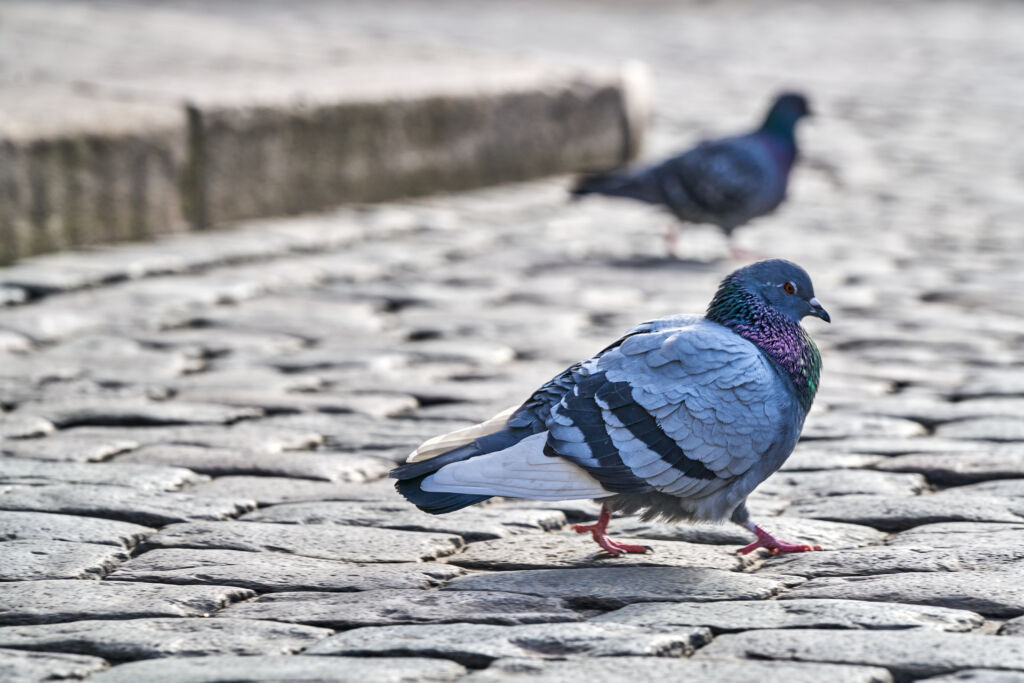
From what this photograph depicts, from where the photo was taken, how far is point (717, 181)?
712 centimetres

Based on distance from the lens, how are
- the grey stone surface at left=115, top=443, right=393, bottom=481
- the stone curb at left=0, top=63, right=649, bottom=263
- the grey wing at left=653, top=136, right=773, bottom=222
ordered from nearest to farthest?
the grey stone surface at left=115, top=443, right=393, bottom=481
the stone curb at left=0, top=63, right=649, bottom=263
the grey wing at left=653, top=136, right=773, bottom=222

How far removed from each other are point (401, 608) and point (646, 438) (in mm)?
599

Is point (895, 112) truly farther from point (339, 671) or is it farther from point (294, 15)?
point (339, 671)

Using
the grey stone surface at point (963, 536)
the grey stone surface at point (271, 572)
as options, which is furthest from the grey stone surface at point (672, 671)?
the grey stone surface at point (963, 536)

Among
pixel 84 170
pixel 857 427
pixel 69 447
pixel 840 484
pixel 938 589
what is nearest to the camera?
pixel 938 589

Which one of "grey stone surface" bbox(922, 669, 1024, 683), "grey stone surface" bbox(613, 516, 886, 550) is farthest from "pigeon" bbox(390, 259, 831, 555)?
"grey stone surface" bbox(922, 669, 1024, 683)

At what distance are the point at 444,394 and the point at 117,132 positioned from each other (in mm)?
2701

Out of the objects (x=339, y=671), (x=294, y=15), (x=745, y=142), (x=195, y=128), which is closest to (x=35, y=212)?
(x=195, y=128)

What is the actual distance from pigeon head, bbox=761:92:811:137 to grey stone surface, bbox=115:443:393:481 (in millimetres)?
4041

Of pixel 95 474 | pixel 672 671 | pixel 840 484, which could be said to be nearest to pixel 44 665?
pixel 672 671

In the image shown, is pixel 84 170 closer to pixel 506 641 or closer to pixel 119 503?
pixel 119 503

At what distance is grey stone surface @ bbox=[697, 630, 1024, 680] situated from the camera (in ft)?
8.31

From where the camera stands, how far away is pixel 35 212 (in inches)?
252

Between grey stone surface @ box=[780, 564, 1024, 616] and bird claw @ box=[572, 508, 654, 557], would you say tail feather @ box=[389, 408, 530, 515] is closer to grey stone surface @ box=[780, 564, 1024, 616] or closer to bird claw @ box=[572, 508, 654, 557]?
bird claw @ box=[572, 508, 654, 557]
